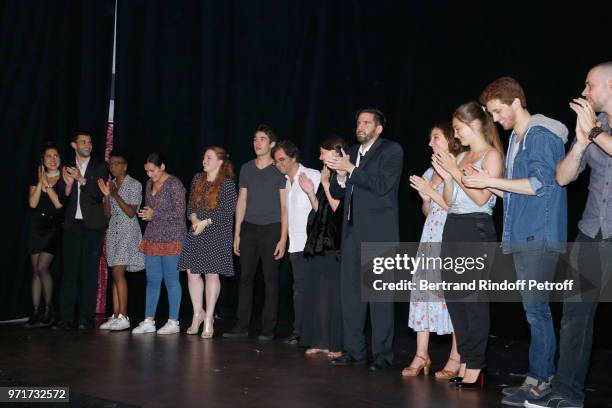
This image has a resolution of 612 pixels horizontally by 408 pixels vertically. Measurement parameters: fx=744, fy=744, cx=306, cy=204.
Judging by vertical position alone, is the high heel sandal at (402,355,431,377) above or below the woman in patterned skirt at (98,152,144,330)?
below

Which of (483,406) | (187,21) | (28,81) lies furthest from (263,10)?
(483,406)

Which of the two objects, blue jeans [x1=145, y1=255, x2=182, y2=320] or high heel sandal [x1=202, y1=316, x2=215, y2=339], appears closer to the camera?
high heel sandal [x1=202, y1=316, x2=215, y2=339]

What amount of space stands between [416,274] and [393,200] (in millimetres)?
508

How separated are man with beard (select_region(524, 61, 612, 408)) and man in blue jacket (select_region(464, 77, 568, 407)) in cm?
16

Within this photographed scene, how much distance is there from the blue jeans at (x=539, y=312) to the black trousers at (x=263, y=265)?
2.65 metres

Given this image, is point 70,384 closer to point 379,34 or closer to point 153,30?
point 379,34

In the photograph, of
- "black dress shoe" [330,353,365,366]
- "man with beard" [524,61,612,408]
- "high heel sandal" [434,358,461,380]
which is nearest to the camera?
"man with beard" [524,61,612,408]

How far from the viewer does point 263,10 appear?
7.39 meters

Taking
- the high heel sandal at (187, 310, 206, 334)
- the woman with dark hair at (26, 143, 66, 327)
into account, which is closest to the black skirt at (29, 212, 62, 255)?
the woman with dark hair at (26, 143, 66, 327)

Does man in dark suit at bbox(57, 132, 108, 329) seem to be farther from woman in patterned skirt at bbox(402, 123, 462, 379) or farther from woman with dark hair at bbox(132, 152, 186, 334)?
woman in patterned skirt at bbox(402, 123, 462, 379)

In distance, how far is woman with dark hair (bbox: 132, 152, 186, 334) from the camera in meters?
6.14

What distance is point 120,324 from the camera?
20.8 ft

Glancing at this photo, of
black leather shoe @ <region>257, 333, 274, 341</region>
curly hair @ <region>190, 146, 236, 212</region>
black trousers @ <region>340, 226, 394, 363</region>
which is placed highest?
curly hair @ <region>190, 146, 236, 212</region>

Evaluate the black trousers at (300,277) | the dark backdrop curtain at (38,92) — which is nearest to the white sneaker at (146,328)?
the black trousers at (300,277)
